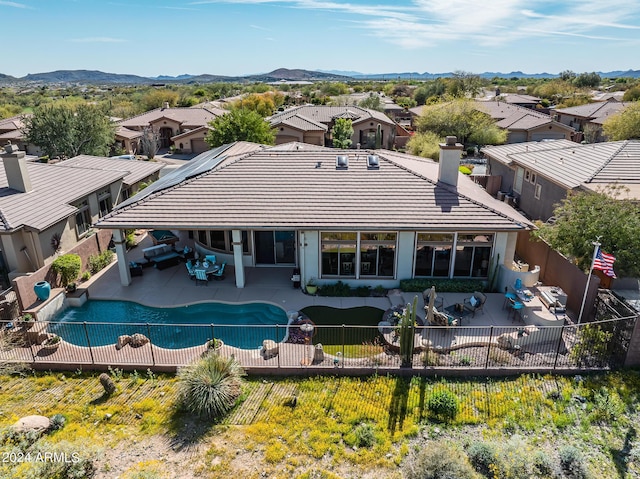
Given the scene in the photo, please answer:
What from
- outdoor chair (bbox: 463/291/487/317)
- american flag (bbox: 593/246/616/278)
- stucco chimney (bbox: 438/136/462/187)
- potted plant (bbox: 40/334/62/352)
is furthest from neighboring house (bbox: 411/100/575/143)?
potted plant (bbox: 40/334/62/352)

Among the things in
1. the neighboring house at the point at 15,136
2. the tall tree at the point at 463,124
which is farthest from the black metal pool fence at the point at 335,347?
the tall tree at the point at 463,124

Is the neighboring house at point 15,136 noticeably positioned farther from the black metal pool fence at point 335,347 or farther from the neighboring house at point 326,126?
the black metal pool fence at point 335,347

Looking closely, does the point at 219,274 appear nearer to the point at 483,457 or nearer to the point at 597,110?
the point at 483,457

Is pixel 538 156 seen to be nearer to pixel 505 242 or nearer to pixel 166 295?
pixel 505 242

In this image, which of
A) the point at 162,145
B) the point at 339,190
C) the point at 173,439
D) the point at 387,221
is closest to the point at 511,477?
the point at 173,439

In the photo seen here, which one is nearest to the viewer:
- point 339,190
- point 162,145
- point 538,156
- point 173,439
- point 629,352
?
point 173,439
